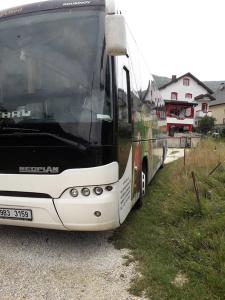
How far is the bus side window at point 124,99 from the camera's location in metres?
4.89

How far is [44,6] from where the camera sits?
480 cm

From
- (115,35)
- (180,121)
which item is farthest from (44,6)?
(180,121)

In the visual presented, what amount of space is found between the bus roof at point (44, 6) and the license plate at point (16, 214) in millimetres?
2557

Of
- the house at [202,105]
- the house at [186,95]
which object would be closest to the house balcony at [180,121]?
the house at [186,95]

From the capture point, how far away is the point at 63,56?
4.58m

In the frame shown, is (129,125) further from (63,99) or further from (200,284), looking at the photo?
(200,284)

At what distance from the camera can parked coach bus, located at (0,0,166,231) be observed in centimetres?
439

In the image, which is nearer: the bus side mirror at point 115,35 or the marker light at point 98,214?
the bus side mirror at point 115,35

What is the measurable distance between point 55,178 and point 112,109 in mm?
1090

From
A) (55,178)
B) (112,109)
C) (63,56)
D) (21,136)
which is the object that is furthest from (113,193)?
(63,56)

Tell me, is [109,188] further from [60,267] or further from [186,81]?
[186,81]

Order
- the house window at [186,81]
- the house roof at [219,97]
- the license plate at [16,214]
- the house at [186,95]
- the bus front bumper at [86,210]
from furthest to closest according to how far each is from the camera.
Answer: the house roof at [219,97], the house window at [186,81], the house at [186,95], the license plate at [16,214], the bus front bumper at [86,210]

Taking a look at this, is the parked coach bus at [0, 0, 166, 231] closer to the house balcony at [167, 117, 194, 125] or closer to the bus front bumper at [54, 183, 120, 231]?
the bus front bumper at [54, 183, 120, 231]

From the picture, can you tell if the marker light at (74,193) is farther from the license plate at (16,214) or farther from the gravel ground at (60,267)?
the gravel ground at (60,267)
